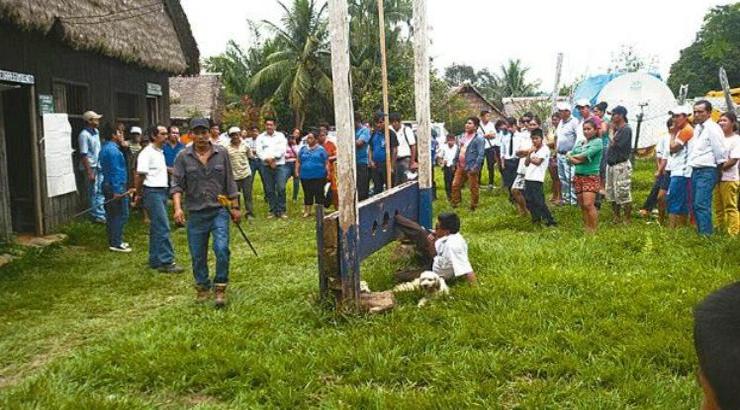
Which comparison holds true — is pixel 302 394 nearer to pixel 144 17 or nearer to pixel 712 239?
pixel 712 239

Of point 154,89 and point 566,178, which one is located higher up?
point 154,89

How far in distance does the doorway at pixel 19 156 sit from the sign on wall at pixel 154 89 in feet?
15.4

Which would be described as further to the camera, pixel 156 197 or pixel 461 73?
pixel 461 73

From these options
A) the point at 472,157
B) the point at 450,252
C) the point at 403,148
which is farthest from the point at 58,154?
the point at 450,252

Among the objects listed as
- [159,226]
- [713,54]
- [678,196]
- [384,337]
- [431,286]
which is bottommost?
[384,337]

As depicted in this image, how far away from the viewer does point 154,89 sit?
580 inches

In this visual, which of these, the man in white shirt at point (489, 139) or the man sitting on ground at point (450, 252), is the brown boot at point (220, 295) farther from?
the man in white shirt at point (489, 139)

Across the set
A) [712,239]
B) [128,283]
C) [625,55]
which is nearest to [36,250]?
[128,283]

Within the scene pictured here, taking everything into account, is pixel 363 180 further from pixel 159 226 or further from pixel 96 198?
Result: pixel 96 198

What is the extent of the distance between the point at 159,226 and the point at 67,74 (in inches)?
177

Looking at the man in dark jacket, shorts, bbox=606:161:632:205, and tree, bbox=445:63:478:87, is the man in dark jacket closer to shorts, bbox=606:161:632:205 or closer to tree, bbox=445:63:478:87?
shorts, bbox=606:161:632:205

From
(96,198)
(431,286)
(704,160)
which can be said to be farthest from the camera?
(96,198)

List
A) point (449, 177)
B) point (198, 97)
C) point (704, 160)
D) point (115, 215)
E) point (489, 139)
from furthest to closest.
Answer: point (198, 97), point (489, 139), point (449, 177), point (115, 215), point (704, 160)

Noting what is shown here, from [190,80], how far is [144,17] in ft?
75.9
